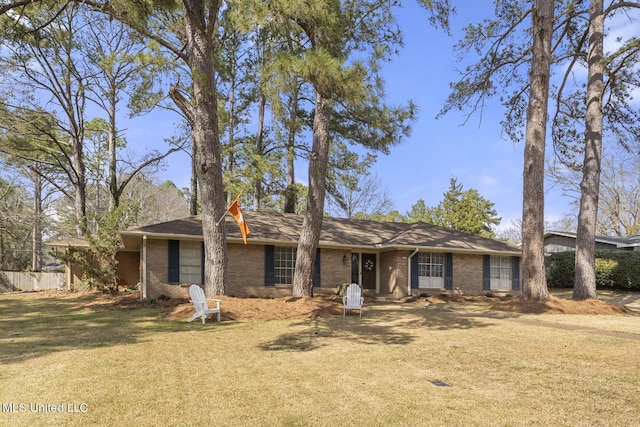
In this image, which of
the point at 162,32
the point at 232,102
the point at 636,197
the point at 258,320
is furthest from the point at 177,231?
the point at 636,197

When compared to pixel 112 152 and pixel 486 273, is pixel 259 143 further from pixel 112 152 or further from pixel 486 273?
pixel 486 273

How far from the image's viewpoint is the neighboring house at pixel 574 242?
23.0 m

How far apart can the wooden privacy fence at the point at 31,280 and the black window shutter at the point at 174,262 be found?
46.0 feet

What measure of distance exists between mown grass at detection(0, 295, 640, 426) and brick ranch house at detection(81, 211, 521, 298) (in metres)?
5.13

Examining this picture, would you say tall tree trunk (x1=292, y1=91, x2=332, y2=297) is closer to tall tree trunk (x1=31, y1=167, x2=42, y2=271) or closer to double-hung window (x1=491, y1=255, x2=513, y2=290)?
double-hung window (x1=491, y1=255, x2=513, y2=290)

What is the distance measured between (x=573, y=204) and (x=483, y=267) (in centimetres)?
2234

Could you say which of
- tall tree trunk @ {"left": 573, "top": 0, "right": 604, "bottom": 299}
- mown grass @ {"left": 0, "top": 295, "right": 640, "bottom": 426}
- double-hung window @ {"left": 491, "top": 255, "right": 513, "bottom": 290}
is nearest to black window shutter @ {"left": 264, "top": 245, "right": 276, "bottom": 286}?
mown grass @ {"left": 0, "top": 295, "right": 640, "bottom": 426}

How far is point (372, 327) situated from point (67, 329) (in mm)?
6752

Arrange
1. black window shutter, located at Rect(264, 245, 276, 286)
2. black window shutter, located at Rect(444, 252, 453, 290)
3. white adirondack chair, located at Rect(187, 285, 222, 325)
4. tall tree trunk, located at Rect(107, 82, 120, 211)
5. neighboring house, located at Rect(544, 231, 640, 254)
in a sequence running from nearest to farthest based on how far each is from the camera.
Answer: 1. white adirondack chair, located at Rect(187, 285, 222, 325)
2. black window shutter, located at Rect(264, 245, 276, 286)
3. black window shutter, located at Rect(444, 252, 453, 290)
4. tall tree trunk, located at Rect(107, 82, 120, 211)
5. neighboring house, located at Rect(544, 231, 640, 254)

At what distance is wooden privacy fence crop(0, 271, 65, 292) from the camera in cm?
2428

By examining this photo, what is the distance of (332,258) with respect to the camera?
56.6ft

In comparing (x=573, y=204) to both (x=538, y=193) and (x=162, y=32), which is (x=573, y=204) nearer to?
(x=538, y=193)

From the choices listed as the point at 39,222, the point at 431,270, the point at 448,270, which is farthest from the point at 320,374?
the point at 39,222

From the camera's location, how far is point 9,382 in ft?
15.6
